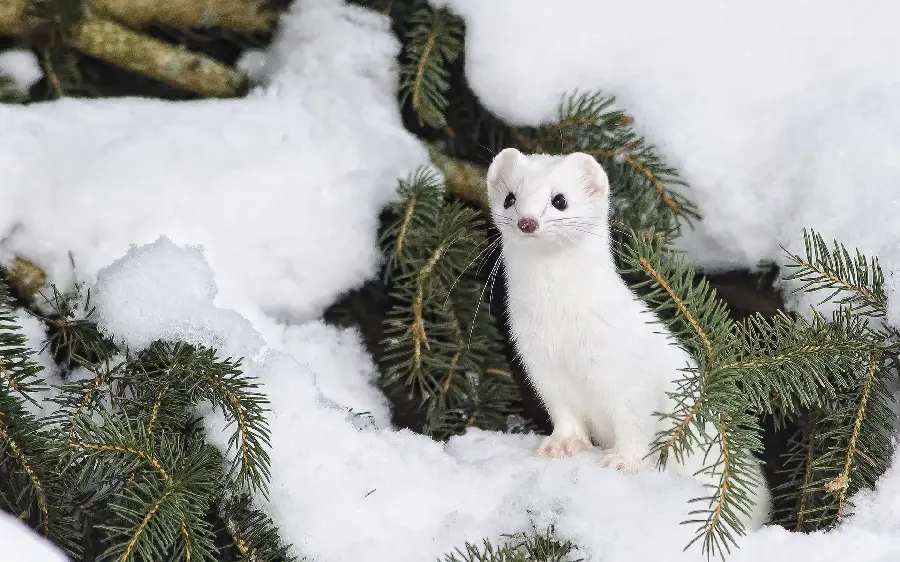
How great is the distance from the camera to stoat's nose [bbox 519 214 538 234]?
1869 millimetres

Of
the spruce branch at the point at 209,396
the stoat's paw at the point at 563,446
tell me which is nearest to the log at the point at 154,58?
the spruce branch at the point at 209,396

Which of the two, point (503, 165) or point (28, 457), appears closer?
point (28, 457)

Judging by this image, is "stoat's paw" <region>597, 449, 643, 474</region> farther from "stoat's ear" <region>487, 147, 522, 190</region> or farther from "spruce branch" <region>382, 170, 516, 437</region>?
"stoat's ear" <region>487, 147, 522, 190</region>

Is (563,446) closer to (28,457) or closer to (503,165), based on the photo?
(503,165)

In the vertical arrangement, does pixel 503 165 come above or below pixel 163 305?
above

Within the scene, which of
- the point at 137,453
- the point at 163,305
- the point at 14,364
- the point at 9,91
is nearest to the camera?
the point at 137,453

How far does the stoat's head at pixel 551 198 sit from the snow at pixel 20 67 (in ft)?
3.47

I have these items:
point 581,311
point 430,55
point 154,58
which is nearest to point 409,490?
point 581,311

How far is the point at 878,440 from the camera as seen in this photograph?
1682 millimetres

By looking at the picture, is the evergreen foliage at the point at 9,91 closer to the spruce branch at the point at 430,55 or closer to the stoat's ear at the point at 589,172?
the spruce branch at the point at 430,55

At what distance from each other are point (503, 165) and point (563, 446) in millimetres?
596

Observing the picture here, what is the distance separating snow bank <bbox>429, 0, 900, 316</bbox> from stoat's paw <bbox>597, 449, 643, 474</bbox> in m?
0.45

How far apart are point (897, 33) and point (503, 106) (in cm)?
83

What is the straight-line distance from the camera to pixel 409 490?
67.8 inches
